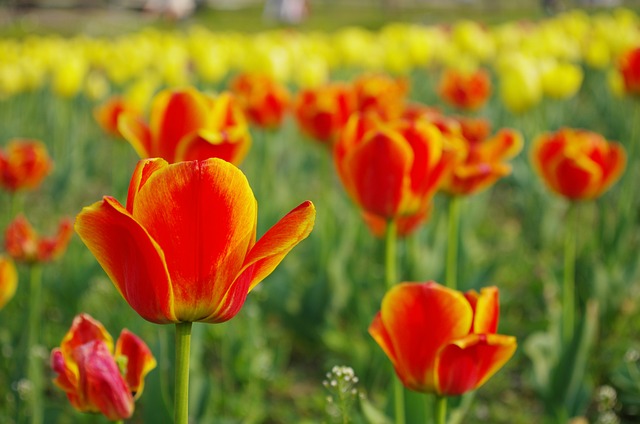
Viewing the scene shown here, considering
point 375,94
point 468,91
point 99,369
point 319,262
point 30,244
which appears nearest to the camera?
point 99,369

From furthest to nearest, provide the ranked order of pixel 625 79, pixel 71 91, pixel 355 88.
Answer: pixel 71 91
pixel 625 79
pixel 355 88

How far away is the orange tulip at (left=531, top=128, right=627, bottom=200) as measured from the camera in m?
2.07

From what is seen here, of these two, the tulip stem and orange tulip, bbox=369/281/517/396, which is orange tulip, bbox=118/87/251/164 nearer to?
the tulip stem

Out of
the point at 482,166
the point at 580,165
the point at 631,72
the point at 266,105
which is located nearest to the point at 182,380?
the point at 482,166

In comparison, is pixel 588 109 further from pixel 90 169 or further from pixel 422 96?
pixel 90 169

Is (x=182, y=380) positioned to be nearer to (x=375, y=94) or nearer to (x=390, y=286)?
(x=390, y=286)

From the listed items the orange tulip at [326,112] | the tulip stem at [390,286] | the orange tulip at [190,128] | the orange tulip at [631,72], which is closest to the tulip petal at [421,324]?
the tulip stem at [390,286]

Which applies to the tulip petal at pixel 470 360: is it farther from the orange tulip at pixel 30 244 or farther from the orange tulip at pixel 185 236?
the orange tulip at pixel 30 244

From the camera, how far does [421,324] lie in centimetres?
109

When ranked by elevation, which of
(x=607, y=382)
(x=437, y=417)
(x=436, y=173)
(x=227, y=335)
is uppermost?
(x=436, y=173)

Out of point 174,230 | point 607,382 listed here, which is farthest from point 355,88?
point 174,230

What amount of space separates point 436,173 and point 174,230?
0.86 m

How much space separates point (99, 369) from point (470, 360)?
493 millimetres

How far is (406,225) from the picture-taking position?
2189mm
